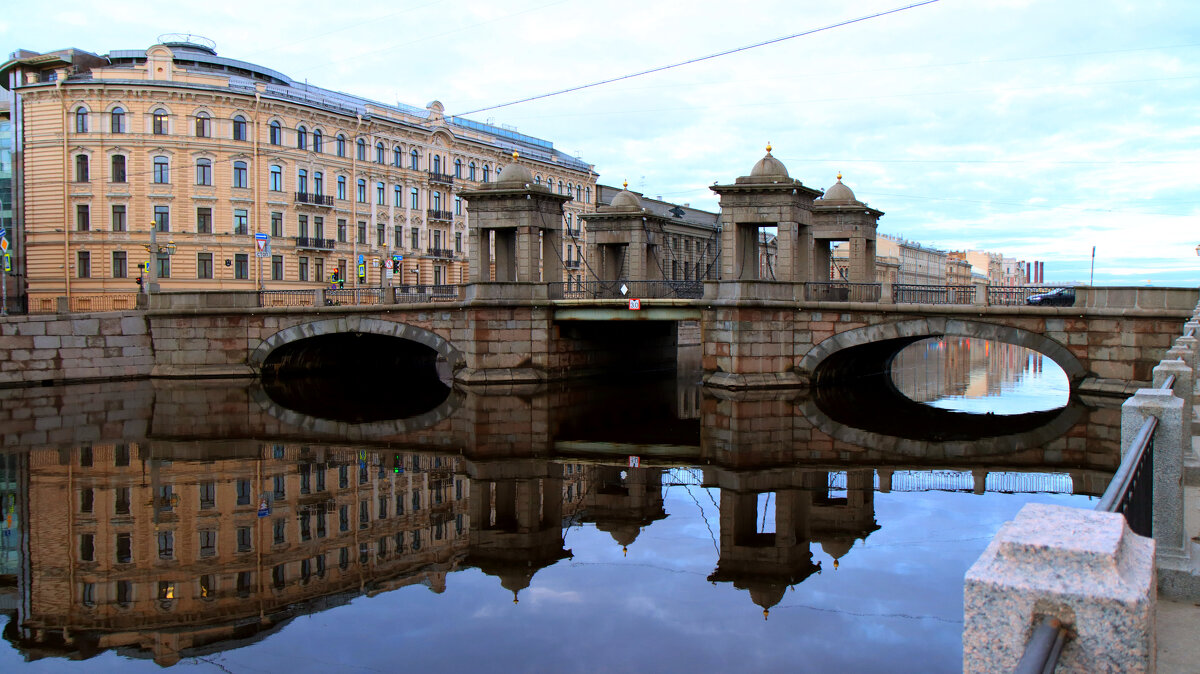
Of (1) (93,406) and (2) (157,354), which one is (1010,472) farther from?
(2) (157,354)

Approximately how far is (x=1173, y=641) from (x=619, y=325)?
31.1 meters

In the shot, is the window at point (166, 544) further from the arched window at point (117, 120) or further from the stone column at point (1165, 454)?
the arched window at point (117, 120)

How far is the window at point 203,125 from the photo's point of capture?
42688 mm

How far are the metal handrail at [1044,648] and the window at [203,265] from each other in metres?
45.3

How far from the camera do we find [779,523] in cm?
1296

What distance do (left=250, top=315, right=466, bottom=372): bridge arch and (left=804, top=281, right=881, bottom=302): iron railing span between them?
39.9 ft

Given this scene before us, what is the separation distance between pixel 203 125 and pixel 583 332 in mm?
22641

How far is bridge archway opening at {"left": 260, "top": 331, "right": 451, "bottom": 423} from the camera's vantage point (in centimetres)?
2755

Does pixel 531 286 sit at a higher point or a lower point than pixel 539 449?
higher

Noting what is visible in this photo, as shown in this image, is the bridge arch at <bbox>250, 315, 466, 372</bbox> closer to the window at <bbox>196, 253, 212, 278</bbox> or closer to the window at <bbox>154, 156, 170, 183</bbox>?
the window at <bbox>196, 253, 212, 278</bbox>

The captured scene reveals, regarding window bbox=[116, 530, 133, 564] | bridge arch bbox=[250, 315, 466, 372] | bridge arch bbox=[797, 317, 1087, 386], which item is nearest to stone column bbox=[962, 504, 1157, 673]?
window bbox=[116, 530, 133, 564]

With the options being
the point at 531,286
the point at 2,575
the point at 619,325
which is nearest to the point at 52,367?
the point at 531,286

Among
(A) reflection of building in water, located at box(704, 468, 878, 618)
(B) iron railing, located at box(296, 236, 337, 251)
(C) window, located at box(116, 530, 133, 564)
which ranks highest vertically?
(B) iron railing, located at box(296, 236, 337, 251)

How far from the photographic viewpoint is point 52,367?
32.1 m
